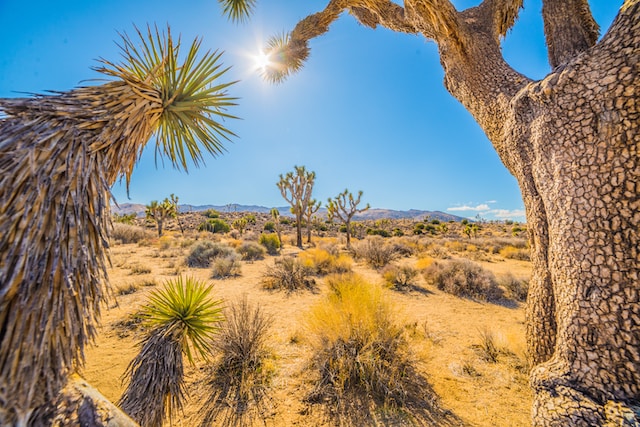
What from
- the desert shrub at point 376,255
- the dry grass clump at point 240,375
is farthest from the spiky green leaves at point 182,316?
the desert shrub at point 376,255

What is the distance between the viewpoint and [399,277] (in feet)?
28.9

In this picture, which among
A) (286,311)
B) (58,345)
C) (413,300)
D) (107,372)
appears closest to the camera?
(58,345)

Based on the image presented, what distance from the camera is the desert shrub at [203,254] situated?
12070 mm

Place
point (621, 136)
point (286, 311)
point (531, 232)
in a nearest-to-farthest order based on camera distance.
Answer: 1. point (621, 136)
2. point (531, 232)
3. point (286, 311)

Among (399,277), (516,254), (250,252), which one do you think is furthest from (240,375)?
Result: (516,254)

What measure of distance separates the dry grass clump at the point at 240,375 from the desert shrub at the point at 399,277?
5.41 meters

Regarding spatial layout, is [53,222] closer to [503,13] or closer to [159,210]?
[503,13]

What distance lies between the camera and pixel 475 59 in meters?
3.24

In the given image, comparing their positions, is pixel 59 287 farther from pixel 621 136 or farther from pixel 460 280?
pixel 460 280

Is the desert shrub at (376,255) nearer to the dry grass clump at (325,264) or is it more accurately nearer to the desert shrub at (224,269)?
the dry grass clump at (325,264)

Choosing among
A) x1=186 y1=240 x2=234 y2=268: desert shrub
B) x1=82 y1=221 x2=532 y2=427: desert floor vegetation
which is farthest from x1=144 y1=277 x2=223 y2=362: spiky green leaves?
x1=186 y1=240 x2=234 y2=268: desert shrub

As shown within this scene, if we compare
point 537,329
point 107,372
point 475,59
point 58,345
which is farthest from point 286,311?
point 475,59

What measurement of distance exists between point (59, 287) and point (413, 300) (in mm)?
7583

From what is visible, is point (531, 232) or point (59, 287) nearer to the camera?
point (59, 287)
